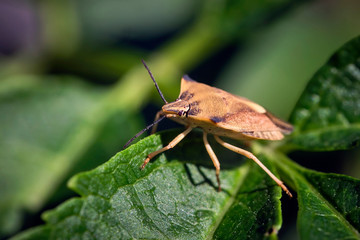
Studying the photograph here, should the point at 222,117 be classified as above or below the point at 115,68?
below

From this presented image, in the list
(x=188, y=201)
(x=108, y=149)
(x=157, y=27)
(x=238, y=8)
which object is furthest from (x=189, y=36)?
(x=188, y=201)

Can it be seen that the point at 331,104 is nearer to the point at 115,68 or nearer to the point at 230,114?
the point at 230,114

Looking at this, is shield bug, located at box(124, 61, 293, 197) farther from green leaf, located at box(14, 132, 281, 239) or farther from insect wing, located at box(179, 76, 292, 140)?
green leaf, located at box(14, 132, 281, 239)

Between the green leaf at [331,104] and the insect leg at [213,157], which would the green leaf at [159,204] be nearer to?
the insect leg at [213,157]

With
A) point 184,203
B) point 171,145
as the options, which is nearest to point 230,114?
point 171,145

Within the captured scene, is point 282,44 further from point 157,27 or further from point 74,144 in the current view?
point 74,144

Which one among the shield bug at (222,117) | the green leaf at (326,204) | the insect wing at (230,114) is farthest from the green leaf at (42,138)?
the green leaf at (326,204)

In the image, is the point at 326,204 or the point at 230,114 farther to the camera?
the point at 230,114
